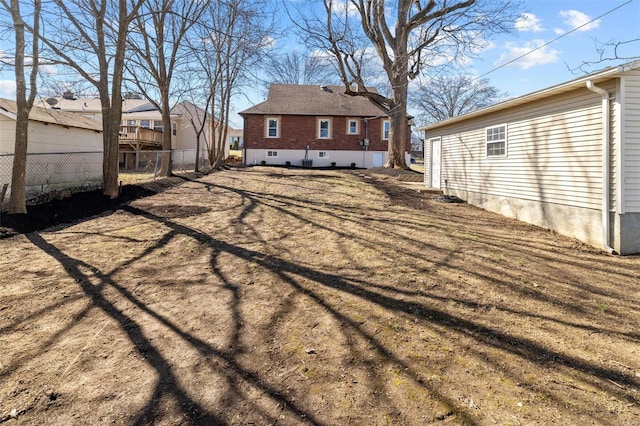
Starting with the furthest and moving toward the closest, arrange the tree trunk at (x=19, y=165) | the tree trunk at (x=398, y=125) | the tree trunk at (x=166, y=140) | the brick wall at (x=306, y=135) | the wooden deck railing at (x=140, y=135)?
the brick wall at (x=306, y=135) → the wooden deck railing at (x=140, y=135) → the tree trunk at (x=398, y=125) → the tree trunk at (x=166, y=140) → the tree trunk at (x=19, y=165)

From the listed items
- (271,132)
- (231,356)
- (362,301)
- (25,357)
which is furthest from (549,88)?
(271,132)

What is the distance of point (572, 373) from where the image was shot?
9.29 feet

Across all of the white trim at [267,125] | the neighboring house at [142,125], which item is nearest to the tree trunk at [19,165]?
the neighboring house at [142,125]

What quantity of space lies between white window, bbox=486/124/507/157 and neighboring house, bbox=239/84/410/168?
16339 mm

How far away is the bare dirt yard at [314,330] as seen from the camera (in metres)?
Answer: 2.44

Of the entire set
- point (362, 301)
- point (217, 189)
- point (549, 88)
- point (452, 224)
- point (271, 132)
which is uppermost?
point (271, 132)

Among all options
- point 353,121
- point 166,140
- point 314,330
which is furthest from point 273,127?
point 314,330

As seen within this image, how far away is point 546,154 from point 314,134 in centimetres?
1984

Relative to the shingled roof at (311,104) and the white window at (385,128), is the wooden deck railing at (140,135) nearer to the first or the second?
the shingled roof at (311,104)

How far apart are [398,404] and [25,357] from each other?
2898 millimetres

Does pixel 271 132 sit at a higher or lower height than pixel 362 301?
higher

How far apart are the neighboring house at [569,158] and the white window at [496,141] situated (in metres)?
0.03

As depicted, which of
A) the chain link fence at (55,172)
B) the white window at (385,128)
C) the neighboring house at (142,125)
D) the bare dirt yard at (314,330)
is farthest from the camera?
the white window at (385,128)

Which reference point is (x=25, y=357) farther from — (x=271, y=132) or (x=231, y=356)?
(x=271, y=132)
